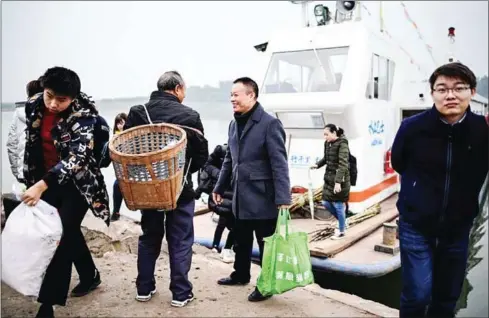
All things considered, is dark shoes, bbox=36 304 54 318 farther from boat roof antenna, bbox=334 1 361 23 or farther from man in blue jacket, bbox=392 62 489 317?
boat roof antenna, bbox=334 1 361 23

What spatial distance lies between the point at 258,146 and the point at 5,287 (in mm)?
2344

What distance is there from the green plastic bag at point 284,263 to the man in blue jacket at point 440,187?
81 cm

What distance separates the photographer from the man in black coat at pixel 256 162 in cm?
328

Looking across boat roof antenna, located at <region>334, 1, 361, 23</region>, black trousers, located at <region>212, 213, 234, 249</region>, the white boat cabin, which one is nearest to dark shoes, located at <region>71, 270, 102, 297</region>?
black trousers, located at <region>212, 213, 234, 249</region>

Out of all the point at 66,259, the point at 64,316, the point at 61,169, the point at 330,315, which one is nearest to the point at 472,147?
the point at 330,315

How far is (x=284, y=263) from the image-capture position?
10.5 ft

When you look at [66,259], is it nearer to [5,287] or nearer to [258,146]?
[5,287]

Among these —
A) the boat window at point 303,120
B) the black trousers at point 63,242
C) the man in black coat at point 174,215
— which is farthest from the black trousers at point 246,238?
the boat window at point 303,120

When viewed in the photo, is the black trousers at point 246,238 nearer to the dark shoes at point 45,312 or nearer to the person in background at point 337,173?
the dark shoes at point 45,312

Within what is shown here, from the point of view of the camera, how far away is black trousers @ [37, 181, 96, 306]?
2795 millimetres

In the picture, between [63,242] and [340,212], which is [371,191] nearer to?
[340,212]

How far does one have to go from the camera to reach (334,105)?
21.8 ft

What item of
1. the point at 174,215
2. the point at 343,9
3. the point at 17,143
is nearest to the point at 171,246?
the point at 174,215

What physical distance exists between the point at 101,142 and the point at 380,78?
572 centimetres
